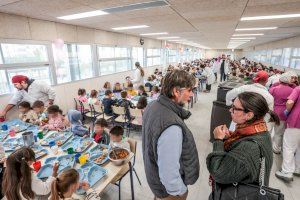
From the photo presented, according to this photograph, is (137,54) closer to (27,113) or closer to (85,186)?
(27,113)

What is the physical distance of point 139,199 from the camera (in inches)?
103

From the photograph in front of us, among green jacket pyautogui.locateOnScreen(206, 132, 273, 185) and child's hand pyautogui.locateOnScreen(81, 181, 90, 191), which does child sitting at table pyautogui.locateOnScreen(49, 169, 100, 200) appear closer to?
child's hand pyautogui.locateOnScreen(81, 181, 90, 191)

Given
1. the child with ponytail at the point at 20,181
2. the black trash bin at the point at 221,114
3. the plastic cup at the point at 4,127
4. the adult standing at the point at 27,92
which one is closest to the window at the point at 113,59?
the adult standing at the point at 27,92

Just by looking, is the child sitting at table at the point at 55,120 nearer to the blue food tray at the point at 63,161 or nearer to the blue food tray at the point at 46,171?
the blue food tray at the point at 63,161

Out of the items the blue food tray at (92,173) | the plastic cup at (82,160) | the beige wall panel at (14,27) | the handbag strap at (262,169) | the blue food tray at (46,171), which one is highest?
the beige wall panel at (14,27)

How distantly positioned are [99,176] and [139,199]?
1063 mm

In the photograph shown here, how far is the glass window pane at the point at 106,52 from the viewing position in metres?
7.14

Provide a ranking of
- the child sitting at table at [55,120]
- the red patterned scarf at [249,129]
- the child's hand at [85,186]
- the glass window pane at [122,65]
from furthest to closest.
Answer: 1. the glass window pane at [122,65]
2. the child sitting at table at [55,120]
3. the child's hand at [85,186]
4. the red patterned scarf at [249,129]

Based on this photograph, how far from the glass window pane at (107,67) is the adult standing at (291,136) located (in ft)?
20.9

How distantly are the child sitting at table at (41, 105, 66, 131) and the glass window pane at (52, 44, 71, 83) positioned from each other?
95.1 inches

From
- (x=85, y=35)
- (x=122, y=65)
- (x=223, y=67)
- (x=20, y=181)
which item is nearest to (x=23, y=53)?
(x=85, y=35)

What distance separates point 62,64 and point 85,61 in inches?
48.1

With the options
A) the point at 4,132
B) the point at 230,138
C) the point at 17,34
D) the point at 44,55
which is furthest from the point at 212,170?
the point at 44,55

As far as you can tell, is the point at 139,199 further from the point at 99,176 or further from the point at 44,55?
the point at 44,55
